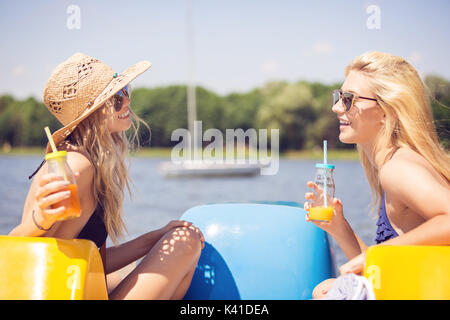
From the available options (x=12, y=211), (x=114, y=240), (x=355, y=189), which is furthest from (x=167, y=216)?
(x=114, y=240)

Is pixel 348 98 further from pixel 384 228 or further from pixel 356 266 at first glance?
pixel 356 266

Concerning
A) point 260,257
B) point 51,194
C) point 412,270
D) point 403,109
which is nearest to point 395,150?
point 403,109

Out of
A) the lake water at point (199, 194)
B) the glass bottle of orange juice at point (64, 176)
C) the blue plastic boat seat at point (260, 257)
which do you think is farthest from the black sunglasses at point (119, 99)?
the lake water at point (199, 194)

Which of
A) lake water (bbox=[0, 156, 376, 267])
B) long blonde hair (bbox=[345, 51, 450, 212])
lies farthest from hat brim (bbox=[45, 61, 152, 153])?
lake water (bbox=[0, 156, 376, 267])

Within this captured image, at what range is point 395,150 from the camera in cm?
171

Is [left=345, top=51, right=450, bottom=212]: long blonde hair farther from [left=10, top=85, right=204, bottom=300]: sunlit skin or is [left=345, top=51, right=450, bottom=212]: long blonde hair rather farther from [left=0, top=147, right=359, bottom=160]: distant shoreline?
[left=0, top=147, right=359, bottom=160]: distant shoreline

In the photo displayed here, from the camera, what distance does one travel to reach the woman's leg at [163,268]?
1637mm

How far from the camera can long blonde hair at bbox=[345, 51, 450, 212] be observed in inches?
65.9

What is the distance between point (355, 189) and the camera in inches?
625

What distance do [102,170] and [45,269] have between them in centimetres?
42

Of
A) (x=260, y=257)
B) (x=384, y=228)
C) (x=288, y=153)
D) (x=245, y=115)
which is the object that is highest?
(x=384, y=228)

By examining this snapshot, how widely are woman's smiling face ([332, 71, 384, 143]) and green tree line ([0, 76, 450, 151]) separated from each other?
2489cm

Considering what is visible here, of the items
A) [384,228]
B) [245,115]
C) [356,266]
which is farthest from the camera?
[245,115]

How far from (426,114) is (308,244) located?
2.71 feet
